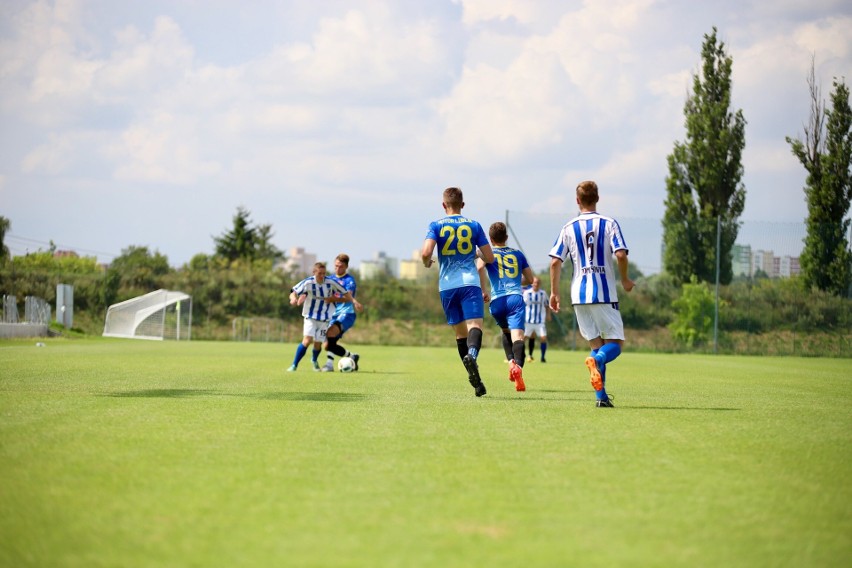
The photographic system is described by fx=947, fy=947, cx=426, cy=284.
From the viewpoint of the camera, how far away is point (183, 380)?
38.2ft

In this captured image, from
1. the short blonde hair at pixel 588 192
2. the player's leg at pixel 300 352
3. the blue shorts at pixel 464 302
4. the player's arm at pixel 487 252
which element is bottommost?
the player's leg at pixel 300 352

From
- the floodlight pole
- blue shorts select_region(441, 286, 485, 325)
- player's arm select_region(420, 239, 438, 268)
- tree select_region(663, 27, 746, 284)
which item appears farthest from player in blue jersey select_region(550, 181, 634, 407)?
tree select_region(663, 27, 746, 284)

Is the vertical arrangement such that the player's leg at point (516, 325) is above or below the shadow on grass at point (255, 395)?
above

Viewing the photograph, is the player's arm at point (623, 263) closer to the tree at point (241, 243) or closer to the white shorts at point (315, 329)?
the white shorts at point (315, 329)

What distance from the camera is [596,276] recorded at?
861 cm

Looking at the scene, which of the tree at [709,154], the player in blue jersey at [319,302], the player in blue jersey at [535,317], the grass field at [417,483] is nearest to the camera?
the grass field at [417,483]

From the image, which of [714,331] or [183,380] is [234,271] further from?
[183,380]

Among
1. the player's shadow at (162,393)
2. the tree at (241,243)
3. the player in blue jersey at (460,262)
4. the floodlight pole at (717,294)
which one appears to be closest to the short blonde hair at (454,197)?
the player in blue jersey at (460,262)

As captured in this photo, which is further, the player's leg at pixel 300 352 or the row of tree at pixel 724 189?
the row of tree at pixel 724 189

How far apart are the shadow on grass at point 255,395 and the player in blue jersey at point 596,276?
2.30 m

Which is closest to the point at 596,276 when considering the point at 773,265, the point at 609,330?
the point at 609,330

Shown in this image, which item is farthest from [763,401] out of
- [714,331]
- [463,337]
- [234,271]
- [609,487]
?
[234,271]

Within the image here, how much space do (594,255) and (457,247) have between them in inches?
59.3

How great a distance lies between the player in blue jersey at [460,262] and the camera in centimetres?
948
